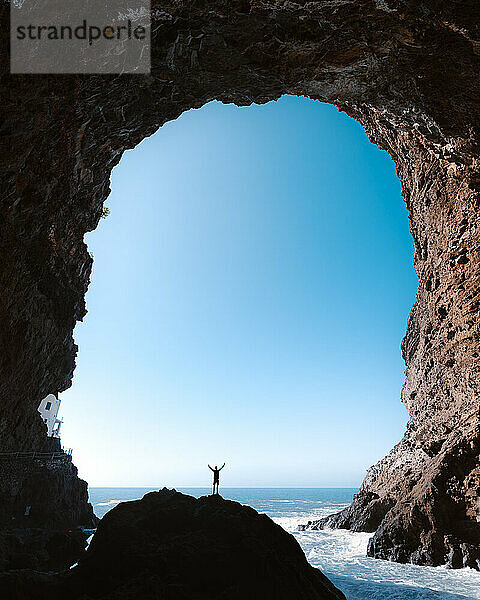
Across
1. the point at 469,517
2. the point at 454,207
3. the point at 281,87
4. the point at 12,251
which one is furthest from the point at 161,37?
the point at 469,517

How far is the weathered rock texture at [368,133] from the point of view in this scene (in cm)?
941

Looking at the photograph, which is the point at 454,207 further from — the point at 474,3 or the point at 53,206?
the point at 53,206

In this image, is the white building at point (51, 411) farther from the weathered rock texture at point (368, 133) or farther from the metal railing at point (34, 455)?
the weathered rock texture at point (368, 133)

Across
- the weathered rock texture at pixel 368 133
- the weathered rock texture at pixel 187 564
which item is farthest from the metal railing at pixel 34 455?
the weathered rock texture at pixel 187 564

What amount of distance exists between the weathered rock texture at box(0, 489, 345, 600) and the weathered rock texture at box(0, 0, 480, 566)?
24.5 ft

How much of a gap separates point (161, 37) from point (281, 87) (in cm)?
464

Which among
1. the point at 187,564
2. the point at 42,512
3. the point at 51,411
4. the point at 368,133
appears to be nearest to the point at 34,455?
the point at 42,512

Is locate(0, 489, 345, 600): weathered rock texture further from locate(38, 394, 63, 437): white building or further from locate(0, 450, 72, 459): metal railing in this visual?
locate(38, 394, 63, 437): white building

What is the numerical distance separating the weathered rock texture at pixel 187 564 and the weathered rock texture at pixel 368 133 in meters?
7.47

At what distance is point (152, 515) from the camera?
8.72 metres

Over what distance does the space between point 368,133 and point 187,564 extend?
1950 cm

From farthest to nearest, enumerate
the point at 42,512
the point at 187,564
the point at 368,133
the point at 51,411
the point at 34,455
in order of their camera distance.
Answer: the point at 51,411 → the point at 34,455 → the point at 42,512 → the point at 368,133 → the point at 187,564

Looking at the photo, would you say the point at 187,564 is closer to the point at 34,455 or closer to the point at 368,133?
the point at 34,455

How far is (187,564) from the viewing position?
7207mm
